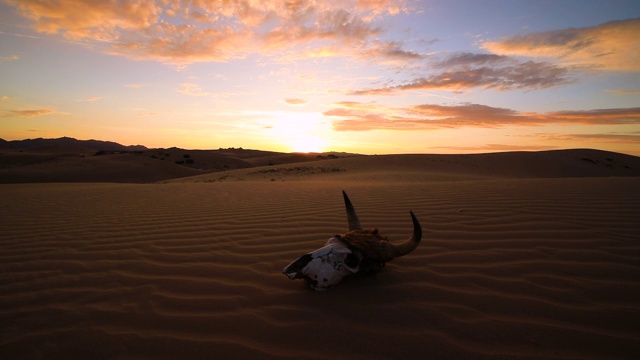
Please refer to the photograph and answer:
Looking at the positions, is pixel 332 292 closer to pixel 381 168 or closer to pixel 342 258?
pixel 342 258

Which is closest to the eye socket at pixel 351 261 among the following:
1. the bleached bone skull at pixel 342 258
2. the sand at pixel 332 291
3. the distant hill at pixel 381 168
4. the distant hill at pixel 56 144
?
the bleached bone skull at pixel 342 258

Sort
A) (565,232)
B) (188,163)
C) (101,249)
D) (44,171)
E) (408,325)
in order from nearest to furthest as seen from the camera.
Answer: (408,325) < (565,232) < (101,249) < (44,171) < (188,163)

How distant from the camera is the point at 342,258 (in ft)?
8.44

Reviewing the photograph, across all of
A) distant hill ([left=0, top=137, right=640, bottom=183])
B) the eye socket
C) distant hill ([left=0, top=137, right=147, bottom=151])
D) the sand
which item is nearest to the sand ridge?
the sand

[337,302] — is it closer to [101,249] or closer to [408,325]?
[408,325]

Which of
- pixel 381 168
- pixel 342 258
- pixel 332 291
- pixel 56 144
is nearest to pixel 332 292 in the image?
pixel 332 291

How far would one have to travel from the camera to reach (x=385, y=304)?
236 centimetres

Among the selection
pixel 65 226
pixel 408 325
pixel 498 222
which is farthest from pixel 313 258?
pixel 65 226

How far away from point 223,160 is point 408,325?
37.3m

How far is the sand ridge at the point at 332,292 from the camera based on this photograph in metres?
1.99

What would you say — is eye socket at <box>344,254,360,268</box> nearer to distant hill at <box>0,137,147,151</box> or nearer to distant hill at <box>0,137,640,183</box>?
distant hill at <box>0,137,640,183</box>

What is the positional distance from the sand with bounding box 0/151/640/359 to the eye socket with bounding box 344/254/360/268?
6.6 inches

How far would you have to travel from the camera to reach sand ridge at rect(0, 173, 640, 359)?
6.51ft

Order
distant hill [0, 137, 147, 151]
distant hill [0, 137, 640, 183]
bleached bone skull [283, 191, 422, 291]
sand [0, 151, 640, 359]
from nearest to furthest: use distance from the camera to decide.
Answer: sand [0, 151, 640, 359]
bleached bone skull [283, 191, 422, 291]
distant hill [0, 137, 640, 183]
distant hill [0, 137, 147, 151]
